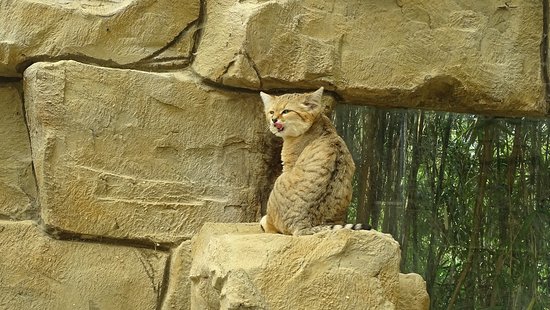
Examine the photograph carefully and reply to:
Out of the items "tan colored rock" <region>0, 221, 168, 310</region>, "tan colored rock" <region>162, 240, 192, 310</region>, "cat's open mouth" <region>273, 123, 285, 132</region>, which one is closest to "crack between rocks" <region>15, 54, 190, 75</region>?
"cat's open mouth" <region>273, 123, 285, 132</region>

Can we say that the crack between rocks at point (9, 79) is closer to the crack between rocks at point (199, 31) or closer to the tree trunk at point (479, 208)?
the crack between rocks at point (199, 31)

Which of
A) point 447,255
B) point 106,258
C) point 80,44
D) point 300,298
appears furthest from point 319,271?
point 447,255

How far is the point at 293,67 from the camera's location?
258 inches

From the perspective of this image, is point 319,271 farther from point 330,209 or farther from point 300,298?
point 330,209

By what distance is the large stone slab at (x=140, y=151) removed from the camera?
20.5ft

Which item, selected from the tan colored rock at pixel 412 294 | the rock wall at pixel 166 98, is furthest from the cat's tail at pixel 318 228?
the rock wall at pixel 166 98

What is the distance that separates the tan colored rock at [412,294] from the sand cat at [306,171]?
507mm

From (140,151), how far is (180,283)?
2.76 ft

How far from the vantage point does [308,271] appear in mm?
5305

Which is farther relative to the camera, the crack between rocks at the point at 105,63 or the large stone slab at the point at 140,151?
the crack between rocks at the point at 105,63

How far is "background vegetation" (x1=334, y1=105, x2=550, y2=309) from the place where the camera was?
7.88 metres

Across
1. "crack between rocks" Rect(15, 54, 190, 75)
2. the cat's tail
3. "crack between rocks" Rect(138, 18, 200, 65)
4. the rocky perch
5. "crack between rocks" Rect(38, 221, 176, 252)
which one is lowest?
"crack between rocks" Rect(38, 221, 176, 252)

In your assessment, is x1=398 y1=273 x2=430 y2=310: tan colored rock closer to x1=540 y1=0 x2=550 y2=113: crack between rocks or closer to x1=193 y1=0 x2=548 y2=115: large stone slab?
x1=193 y1=0 x2=548 y2=115: large stone slab

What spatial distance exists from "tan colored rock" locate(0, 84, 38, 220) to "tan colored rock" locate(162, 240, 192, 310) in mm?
916
